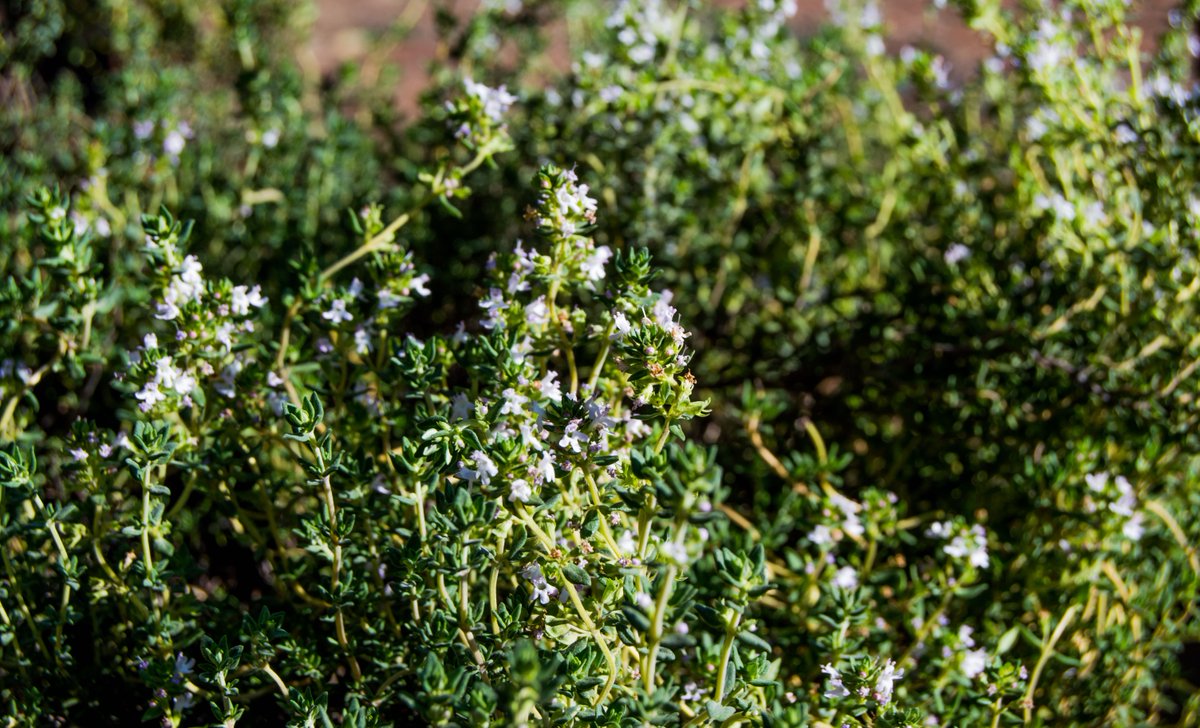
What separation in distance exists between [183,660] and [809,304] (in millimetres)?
1946

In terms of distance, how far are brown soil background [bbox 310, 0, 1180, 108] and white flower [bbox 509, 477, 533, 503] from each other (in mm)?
4067

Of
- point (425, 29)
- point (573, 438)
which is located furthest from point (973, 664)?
point (425, 29)

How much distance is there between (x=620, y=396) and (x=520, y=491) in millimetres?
408

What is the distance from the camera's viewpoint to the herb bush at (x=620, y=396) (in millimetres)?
1623

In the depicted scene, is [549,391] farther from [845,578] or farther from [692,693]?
[845,578]

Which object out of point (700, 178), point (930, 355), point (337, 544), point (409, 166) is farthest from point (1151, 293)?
point (409, 166)

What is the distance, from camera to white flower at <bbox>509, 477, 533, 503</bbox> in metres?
1.54

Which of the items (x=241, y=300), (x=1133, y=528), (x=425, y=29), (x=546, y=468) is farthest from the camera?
(x=425, y=29)

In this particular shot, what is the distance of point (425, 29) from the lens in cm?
623

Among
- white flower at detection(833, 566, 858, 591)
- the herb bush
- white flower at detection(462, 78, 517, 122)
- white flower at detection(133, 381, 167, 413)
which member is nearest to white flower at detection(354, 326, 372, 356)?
the herb bush

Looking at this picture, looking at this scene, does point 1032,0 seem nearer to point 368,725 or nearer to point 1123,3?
point 1123,3

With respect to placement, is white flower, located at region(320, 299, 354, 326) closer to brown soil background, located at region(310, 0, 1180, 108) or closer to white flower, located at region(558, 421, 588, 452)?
white flower, located at region(558, 421, 588, 452)

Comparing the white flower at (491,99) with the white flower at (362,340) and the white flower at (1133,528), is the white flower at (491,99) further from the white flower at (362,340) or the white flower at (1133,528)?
the white flower at (1133,528)

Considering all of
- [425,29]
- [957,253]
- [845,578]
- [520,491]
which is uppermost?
[425,29]
